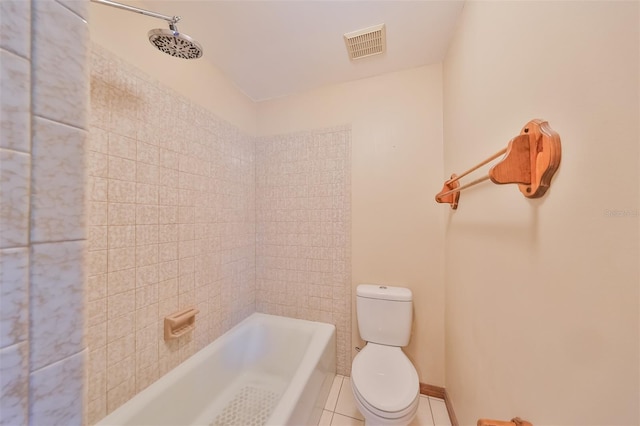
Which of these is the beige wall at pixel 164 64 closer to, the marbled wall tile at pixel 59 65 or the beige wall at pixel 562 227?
the marbled wall tile at pixel 59 65

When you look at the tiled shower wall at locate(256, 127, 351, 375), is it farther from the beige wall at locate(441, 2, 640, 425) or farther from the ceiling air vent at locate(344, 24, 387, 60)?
the beige wall at locate(441, 2, 640, 425)

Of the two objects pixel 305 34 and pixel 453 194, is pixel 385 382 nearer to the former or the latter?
pixel 453 194

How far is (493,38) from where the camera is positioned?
34.7 inches

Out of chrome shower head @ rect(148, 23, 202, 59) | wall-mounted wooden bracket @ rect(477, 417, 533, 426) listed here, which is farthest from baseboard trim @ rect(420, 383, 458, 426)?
chrome shower head @ rect(148, 23, 202, 59)

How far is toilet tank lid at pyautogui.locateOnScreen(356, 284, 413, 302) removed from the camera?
1562 mm

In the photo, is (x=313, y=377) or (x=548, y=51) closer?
(x=548, y=51)

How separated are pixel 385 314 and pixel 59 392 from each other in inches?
62.4

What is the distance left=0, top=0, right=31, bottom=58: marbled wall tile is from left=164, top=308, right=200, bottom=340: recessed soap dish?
4.40 feet

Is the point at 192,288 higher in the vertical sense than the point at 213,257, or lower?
lower

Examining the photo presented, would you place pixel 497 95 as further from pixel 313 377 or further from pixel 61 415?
pixel 313 377

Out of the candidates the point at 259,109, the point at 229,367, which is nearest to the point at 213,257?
the point at 229,367

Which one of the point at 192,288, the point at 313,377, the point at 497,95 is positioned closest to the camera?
the point at 497,95

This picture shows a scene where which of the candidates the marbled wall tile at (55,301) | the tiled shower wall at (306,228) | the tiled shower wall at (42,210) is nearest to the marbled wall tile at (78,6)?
the tiled shower wall at (42,210)

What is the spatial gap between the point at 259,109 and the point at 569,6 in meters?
1.97
